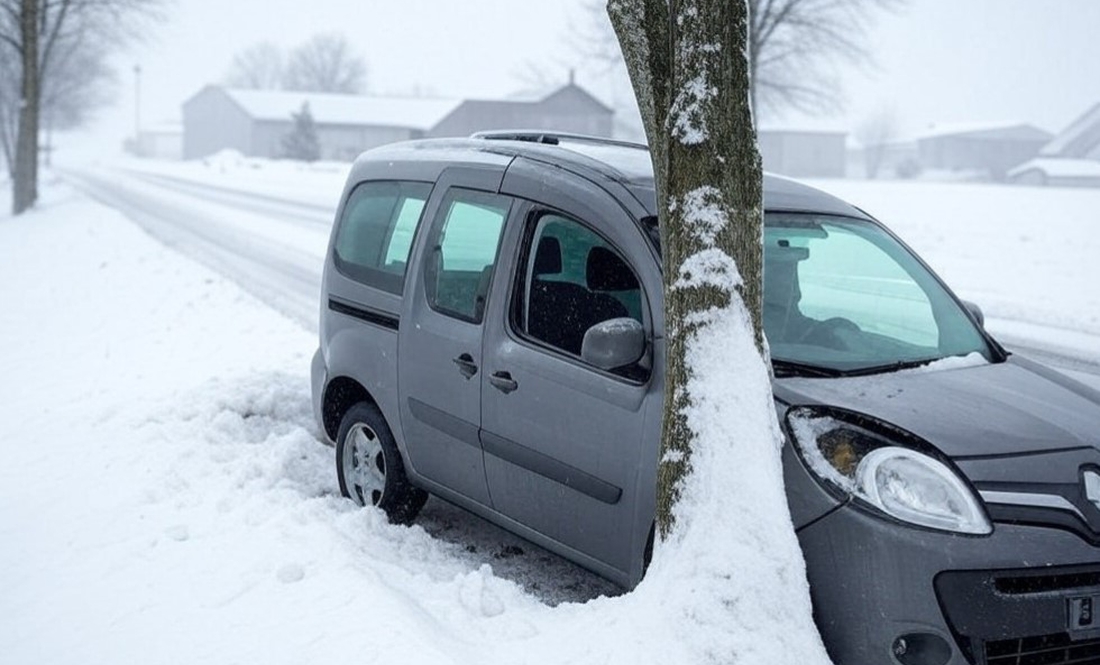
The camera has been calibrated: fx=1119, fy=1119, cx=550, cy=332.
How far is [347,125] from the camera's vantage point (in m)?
81.4

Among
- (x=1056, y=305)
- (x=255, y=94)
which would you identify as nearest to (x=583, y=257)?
(x=1056, y=305)

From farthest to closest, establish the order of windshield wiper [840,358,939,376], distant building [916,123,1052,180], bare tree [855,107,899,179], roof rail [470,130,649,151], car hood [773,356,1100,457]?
bare tree [855,107,899,179]
distant building [916,123,1052,180]
roof rail [470,130,649,151]
windshield wiper [840,358,939,376]
car hood [773,356,1100,457]

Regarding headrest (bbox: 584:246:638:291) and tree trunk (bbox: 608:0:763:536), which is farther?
headrest (bbox: 584:246:638:291)

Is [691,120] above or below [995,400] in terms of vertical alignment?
above

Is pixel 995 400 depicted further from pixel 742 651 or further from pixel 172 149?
pixel 172 149

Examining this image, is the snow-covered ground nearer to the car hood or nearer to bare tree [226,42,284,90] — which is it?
the car hood

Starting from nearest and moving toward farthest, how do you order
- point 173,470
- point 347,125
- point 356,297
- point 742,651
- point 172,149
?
point 742,651 → point 356,297 → point 173,470 → point 347,125 → point 172,149

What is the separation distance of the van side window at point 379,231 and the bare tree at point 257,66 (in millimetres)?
160780

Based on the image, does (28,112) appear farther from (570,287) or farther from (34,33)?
(570,287)

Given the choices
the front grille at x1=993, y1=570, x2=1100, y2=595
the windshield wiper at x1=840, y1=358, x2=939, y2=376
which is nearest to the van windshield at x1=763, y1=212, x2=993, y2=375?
the windshield wiper at x1=840, y1=358, x2=939, y2=376

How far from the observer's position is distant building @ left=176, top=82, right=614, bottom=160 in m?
72.4

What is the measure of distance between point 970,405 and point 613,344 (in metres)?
1.17

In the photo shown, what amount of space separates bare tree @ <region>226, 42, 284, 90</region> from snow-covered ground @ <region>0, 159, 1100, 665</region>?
6156 inches

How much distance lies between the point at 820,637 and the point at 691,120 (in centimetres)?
166
